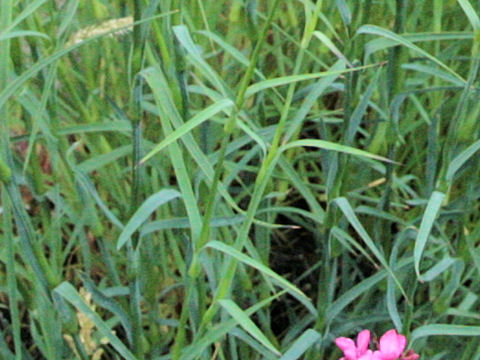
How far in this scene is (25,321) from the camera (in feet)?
4.23

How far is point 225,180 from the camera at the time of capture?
3.13 feet

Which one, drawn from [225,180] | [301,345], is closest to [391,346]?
[301,345]

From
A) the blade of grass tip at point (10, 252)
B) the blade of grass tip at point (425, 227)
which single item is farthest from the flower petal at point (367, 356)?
the blade of grass tip at point (10, 252)

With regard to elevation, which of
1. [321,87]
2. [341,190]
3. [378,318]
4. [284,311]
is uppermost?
[321,87]

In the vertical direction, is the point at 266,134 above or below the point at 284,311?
above

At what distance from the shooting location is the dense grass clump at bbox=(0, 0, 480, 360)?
0.72m

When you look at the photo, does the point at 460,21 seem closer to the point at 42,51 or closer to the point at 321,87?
the point at 321,87

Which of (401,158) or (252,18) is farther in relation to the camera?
(401,158)

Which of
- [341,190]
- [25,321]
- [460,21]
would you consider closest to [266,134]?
[341,190]

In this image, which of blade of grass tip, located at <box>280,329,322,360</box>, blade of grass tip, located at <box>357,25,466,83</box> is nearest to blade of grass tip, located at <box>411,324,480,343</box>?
blade of grass tip, located at <box>280,329,322,360</box>

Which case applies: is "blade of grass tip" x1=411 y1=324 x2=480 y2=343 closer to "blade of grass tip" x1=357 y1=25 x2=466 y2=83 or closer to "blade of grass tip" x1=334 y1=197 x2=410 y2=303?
"blade of grass tip" x1=334 y1=197 x2=410 y2=303

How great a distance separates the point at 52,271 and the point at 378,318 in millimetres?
379

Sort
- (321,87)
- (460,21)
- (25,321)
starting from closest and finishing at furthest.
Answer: (321,87) < (460,21) < (25,321)

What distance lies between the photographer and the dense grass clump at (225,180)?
72 centimetres
